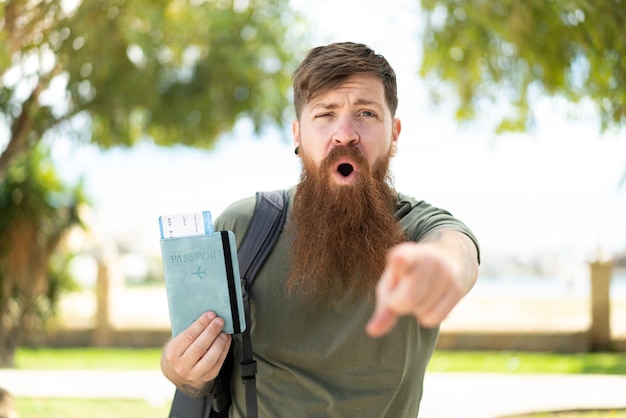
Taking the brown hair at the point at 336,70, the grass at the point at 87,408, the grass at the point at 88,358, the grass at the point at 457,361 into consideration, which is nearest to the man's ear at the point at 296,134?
the brown hair at the point at 336,70

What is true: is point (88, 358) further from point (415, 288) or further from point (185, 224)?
point (415, 288)

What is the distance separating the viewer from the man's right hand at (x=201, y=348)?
204 centimetres

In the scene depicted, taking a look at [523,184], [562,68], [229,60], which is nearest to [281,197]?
[562,68]

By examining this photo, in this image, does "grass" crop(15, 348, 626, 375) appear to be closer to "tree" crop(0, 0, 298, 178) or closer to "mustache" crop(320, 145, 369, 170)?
"tree" crop(0, 0, 298, 178)

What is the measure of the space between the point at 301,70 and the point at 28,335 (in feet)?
35.3

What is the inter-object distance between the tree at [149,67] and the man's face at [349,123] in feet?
15.0

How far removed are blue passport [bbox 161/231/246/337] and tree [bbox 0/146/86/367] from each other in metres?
9.78

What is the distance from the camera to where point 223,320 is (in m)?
2.06

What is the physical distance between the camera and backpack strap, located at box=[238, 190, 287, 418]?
2.21m

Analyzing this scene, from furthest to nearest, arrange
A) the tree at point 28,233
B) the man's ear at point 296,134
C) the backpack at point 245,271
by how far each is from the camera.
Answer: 1. the tree at point 28,233
2. the man's ear at point 296,134
3. the backpack at point 245,271

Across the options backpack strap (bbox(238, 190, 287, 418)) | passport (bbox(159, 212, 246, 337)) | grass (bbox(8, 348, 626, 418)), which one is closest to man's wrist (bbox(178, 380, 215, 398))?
backpack strap (bbox(238, 190, 287, 418))

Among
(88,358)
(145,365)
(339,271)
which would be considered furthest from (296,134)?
(88,358)

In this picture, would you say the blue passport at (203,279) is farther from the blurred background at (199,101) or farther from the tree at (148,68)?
the tree at (148,68)

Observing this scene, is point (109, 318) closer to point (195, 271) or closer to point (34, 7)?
point (34, 7)
